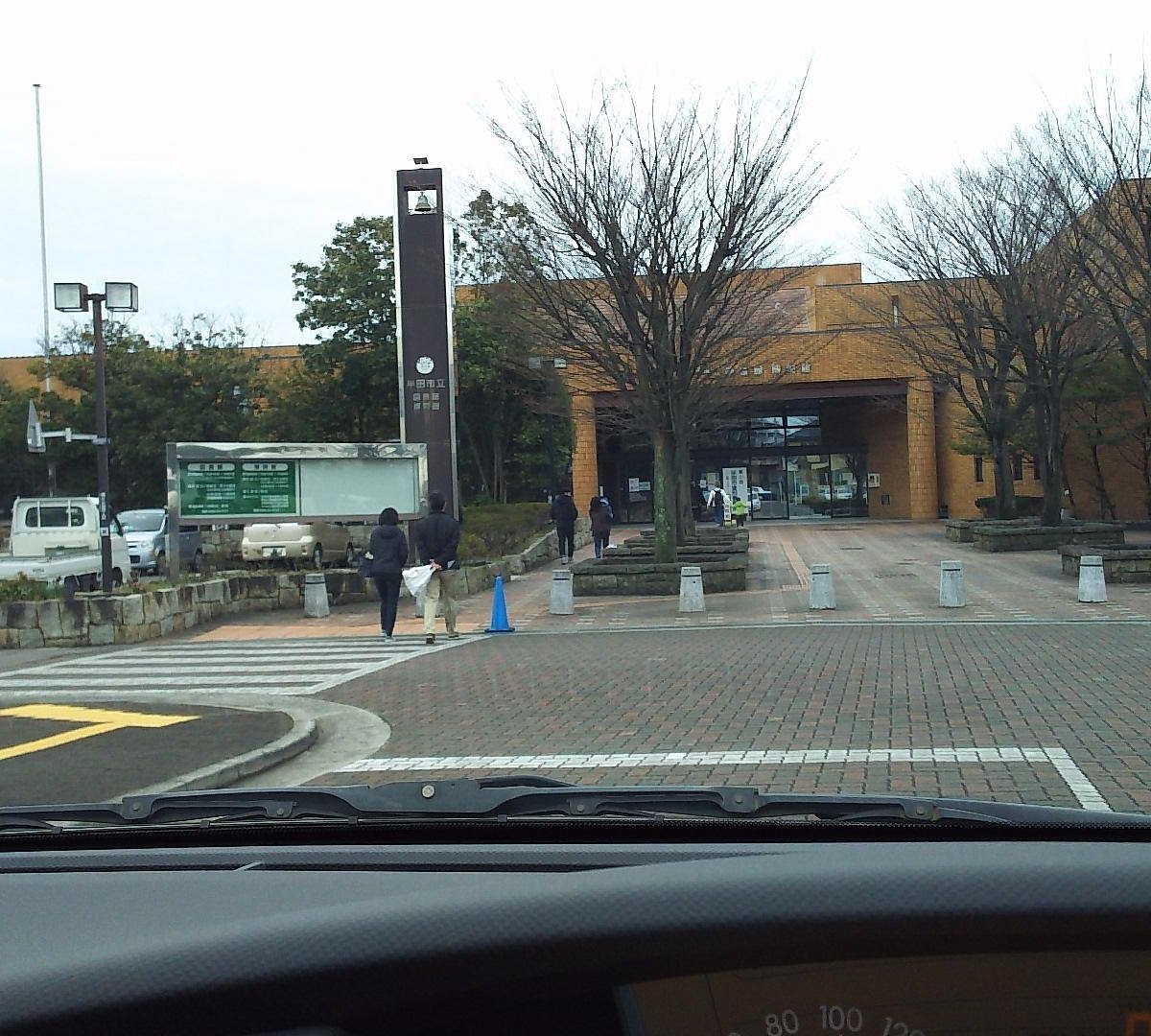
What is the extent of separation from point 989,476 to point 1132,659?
119 ft

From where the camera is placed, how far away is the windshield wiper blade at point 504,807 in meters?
3.09

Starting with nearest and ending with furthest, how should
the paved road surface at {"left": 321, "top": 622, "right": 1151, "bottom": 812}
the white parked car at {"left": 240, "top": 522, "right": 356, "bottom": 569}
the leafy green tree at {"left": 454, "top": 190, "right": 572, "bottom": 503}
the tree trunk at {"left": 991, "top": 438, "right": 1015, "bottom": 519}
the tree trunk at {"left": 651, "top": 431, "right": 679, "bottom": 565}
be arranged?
the paved road surface at {"left": 321, "top": 622, "right": 1151, "bottom": 812} → the tree trunk at {"left": 651, "top": 431, "right": 679, "bottom": 565} → the white parked car at {"left": 240, "top": 522, "right": 356, "bottom": 569} → the leafy green tree at {"left": 454, "top": 190, "right": 572, "bottom": 503} → the tree trunk at {"left": 991, "top": 438, "right": 1015, "bottom": 519}

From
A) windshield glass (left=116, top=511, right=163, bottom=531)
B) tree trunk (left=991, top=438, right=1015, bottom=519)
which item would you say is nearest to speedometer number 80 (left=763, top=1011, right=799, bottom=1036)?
windshield glass (left=116, top=511, right=163, bottom=531)

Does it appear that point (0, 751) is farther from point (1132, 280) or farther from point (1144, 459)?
point (1144, 459)

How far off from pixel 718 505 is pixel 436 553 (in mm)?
32605

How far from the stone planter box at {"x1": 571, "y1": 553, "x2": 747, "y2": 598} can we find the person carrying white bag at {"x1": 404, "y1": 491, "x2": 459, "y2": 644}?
5660 mm

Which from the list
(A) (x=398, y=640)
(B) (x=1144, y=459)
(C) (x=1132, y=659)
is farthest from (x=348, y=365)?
(C) (x=1132, y=659)

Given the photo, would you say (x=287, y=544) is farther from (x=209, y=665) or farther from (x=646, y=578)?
(x=209, y=665)

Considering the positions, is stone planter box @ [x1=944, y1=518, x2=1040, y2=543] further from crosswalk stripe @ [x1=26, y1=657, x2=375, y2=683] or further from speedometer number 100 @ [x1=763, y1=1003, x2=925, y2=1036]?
speedometer number 100 @ [x1=763, y1=1003, x2=925, y2=1036]

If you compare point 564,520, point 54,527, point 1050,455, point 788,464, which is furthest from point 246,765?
point 788,464

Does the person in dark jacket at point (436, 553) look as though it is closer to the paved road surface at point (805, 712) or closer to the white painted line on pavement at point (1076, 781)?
the paved road surface at point (805, 712)

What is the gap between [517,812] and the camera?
3188 millimetres

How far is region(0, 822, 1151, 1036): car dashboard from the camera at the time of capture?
1.38 metres

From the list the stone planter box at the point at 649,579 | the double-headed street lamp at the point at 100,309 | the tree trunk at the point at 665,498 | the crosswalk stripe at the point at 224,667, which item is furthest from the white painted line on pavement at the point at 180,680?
the tree trunk at the point at 665,498
